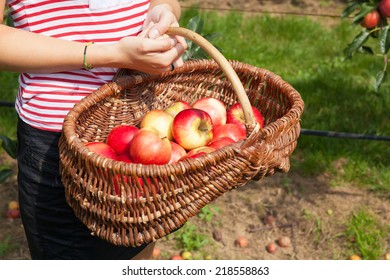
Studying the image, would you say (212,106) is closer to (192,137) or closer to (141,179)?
(192,137)

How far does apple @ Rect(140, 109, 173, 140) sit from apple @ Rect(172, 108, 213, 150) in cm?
3

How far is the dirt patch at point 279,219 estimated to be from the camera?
2590 mm

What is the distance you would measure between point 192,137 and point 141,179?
0.29m

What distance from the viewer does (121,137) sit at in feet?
5.03

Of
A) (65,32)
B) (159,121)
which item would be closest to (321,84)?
(159,121)

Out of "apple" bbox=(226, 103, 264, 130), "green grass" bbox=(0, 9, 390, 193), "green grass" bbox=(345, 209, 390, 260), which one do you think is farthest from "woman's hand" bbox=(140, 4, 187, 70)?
"green grass" bbox=(345, 209, 390, 260)

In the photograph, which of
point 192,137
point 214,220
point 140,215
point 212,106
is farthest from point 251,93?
point 214,220

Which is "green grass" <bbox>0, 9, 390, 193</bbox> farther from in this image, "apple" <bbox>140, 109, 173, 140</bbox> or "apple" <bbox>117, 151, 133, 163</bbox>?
"apple" <bbox>117, 151, 133, 163</bbox>

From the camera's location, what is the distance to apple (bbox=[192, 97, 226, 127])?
5.52ft

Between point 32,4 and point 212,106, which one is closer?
point 32,4

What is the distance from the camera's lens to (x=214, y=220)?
2764 mm

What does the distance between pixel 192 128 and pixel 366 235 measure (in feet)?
4.52

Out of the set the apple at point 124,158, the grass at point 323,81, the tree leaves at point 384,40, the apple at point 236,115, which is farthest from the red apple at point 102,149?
the grass at point 323,81

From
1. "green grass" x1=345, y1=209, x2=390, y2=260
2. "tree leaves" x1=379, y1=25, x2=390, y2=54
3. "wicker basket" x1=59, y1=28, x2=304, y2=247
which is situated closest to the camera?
"wicker basket" x1=59, y1=28, x2=304, y2=247
